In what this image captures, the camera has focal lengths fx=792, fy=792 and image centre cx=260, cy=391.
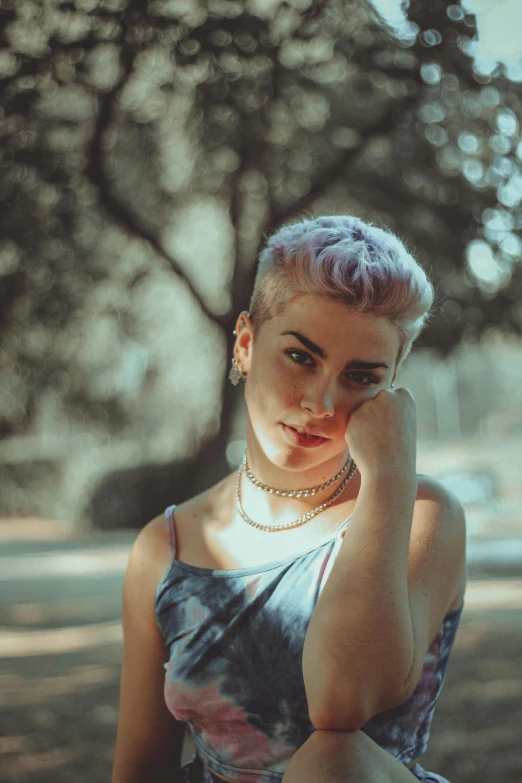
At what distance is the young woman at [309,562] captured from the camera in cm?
118

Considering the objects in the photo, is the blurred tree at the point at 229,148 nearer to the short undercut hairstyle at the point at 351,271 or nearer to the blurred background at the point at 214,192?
the blurred background at the point at 214,192

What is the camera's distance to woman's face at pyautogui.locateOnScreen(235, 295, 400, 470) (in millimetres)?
1346

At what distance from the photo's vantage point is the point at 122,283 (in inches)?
286

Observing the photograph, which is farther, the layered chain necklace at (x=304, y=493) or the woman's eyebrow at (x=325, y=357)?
the layered chain necklace at (x=304, y=493)

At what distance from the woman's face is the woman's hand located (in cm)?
4

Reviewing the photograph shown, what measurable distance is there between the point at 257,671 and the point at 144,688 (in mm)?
300

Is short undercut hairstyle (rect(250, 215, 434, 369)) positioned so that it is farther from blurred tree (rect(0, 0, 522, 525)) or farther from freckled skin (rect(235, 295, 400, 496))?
blurred tree (rect(0, 0, 522, 525))

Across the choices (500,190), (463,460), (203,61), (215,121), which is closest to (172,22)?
(203,61)

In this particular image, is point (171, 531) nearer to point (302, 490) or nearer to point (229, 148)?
point (302, 490)

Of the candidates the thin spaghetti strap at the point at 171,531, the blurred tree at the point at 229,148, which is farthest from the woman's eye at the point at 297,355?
the blurred tree at the point at 229,148

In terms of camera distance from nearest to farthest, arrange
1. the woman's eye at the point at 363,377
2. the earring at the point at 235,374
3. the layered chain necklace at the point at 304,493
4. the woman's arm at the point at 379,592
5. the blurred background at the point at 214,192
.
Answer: the woman's arm at the point at 379,592, the woman's eye at the point at 363,377, the layered chain necklace at the point at 304,493, the earring at the point at 235,374, the blurred background at the point at 214,192

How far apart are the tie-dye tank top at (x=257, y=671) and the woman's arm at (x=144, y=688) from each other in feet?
0.30

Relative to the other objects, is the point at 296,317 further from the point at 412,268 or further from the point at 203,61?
the point at 203,61

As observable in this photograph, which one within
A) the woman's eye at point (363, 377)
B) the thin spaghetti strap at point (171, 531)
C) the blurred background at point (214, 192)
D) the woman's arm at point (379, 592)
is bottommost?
the blurred background at point (214, 192)
